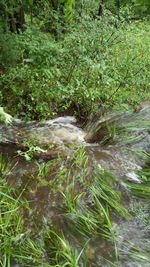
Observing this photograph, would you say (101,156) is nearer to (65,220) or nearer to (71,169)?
(71,169)

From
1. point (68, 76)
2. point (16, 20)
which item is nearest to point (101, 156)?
point (68, 76)

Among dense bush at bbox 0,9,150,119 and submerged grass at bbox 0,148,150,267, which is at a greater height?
dense bush at bbox 0,9,150,119

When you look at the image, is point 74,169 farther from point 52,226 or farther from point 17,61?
point 17,61

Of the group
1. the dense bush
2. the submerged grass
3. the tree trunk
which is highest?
the tree trunk

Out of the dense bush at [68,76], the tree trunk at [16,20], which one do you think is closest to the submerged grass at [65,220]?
the dense bush at [68,76]

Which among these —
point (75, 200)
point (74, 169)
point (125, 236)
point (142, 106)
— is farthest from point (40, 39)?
point (125, 236)

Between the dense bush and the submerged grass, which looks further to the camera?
the dense bush

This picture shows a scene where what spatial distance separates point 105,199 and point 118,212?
19 centimetres

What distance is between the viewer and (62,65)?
393cm

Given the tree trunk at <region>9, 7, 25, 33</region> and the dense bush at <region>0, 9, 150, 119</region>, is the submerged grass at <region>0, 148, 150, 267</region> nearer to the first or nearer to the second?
the dense bush at <region>0, 9, 150, 119</region>

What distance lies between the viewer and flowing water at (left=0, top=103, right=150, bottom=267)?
1.94m

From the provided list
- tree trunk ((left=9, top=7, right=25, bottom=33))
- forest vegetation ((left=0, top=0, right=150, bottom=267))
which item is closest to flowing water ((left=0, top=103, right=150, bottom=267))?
forest vegetation ((left=0, top=0, right=150, bottom=267))

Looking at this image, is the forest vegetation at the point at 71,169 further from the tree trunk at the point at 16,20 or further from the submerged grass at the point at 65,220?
the tree trunk at the point at 16,20

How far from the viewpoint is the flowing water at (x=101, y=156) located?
1943 mm
